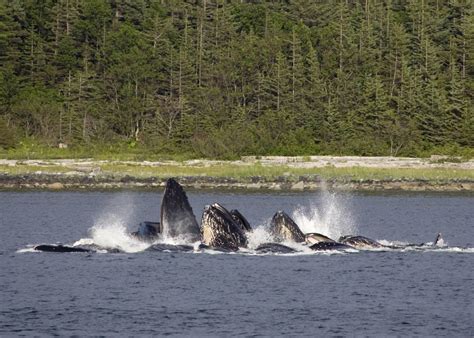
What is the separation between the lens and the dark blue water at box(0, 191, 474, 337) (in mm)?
28375

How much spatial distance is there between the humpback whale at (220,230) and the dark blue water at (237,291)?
881 mm

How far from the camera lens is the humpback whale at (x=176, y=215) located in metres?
40.0

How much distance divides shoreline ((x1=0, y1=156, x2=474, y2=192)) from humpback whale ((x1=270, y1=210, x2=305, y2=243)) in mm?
38161

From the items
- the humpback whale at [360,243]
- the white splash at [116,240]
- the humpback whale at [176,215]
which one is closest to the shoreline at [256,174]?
the white splash at [116,240]

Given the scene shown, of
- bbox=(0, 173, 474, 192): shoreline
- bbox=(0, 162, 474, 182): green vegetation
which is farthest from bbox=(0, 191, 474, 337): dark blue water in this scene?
bbox=(0, 162, 474, 182): green vegetation

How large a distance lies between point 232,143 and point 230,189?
17.0m

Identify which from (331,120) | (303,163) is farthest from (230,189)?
(331,120)

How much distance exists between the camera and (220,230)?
40.5 metres

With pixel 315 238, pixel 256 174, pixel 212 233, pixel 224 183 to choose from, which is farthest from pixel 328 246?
pixel 256 174

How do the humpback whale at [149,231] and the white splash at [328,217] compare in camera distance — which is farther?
the white splash at [328,217]

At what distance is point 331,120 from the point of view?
106000mm

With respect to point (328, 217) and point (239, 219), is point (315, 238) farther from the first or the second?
point (328, 217)

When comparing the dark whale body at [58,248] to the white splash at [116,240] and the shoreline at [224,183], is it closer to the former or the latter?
the white splash at [116,240]

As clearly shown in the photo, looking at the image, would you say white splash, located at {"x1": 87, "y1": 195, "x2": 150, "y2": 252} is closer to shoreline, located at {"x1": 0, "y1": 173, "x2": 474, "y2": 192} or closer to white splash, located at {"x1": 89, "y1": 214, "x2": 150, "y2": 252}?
white splash, located at {"x1": 89, "y1": 214, "x2": 150, "y2": 252}
